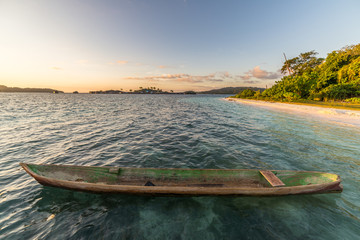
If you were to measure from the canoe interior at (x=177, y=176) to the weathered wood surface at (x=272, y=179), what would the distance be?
404 millimetres

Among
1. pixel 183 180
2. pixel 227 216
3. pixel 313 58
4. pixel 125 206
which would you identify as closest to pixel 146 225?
pixel 125 206

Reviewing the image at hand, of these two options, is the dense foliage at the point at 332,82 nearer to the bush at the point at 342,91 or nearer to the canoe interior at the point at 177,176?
the bush at the point at 342,91

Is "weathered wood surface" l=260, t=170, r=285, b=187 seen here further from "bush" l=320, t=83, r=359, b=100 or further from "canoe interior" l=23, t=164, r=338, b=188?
"bush" l=320, t=83, r=359, b=100

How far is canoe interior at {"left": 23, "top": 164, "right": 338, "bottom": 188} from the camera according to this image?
7.17 meters

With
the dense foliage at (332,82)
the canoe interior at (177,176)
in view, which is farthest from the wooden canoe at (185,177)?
the dense foliage at (332,82)

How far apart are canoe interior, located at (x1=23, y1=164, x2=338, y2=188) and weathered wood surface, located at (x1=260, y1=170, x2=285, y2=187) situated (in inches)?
15.9

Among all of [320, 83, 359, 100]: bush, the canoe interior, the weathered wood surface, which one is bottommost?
the canoe interior

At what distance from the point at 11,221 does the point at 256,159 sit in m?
14.4

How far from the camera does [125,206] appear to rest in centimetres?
618

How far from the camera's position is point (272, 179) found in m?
6.85

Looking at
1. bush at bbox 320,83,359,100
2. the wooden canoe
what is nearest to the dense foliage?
bush at bbox 320,83,359,100

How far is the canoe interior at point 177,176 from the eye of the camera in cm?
717

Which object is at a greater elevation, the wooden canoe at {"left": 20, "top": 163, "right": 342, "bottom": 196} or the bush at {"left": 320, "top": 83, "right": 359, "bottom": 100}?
the bush at {"left": 320, "top": 83, "right": 359, "bottom": 100}

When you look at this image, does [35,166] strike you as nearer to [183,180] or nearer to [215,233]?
[183,180]
